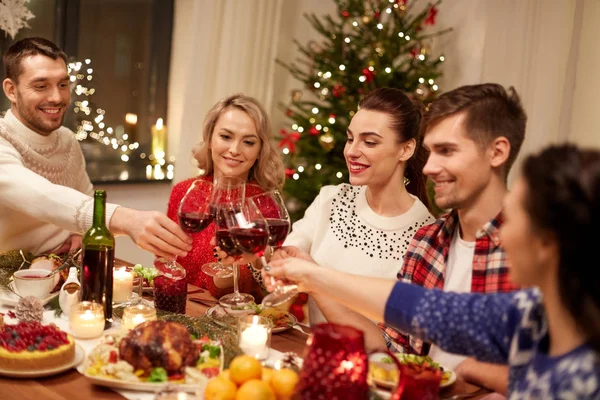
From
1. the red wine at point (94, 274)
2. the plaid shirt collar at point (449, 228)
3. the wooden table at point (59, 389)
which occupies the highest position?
the plaid shirt collar at point (449, 228)

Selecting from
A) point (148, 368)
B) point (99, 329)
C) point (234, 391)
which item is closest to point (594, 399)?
point (234, 391)

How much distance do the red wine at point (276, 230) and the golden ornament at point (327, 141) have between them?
2459 mm

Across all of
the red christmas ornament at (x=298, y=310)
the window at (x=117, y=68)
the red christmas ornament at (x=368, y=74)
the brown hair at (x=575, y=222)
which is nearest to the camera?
the brown hair at (x=575, y=222)

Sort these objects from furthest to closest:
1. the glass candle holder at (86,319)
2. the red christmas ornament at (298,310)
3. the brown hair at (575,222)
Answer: the red christmas ornament at (298,310) → the glass candle holder at (86,319) → the brown hair at (575,222)

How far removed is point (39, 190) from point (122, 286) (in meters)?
0.51

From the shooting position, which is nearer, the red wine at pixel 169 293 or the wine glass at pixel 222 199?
the wine glass at pixel 222 199

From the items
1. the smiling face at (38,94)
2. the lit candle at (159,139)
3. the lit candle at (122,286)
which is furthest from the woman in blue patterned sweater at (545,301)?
the lit candle at (159,139)

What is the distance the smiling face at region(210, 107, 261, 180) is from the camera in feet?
9.62

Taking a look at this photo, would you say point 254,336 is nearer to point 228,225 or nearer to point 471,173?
point 228,225

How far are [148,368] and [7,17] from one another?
11.1 ft

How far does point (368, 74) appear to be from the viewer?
4.16 m

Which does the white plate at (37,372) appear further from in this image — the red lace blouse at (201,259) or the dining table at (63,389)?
the red lace blouse at (201,259)

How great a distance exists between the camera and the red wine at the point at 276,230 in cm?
181

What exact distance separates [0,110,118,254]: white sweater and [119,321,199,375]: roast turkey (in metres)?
0.67
